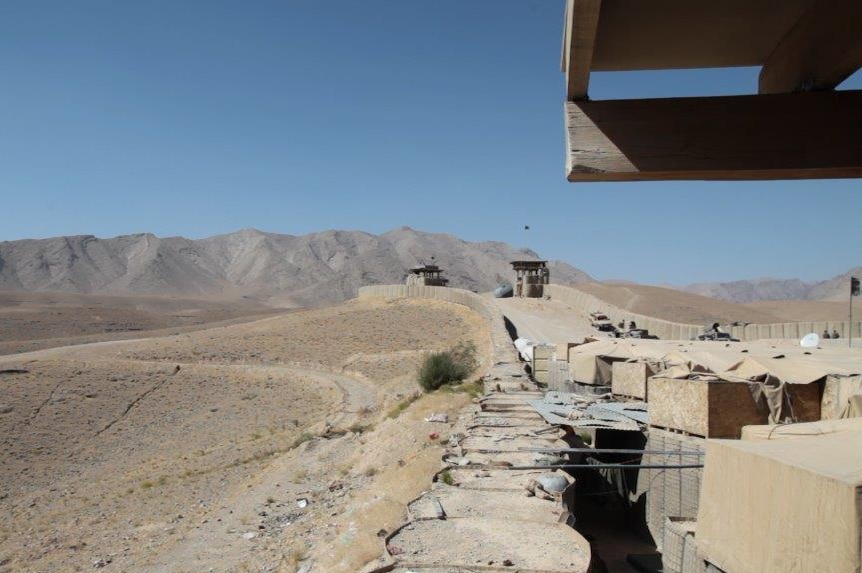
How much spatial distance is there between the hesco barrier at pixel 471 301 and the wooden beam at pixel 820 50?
69.0 feet

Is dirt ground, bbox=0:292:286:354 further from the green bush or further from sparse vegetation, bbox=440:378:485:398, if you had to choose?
sparse vegetation, bbox=440:378:485:398

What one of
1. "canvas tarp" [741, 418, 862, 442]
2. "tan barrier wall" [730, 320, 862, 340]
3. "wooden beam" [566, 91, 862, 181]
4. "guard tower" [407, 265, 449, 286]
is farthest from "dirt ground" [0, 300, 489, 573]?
"tan barrier wall" [730, 320, 862, 340]

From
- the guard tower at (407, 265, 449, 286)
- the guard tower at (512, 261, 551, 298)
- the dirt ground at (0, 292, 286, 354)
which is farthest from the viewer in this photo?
the dirt ground at (0, 292, 286, 354)

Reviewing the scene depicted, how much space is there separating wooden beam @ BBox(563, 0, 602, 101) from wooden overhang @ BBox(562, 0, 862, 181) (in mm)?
15

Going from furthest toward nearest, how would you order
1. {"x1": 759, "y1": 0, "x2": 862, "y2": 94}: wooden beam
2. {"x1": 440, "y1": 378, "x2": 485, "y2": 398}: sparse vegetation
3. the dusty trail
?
the dusty trail
{"x1": 440, "y1": 378, "x2": 485, "y2": 398}: sparse vegetation
{"x1": 759, "y1": 0, "x2": 862, "y2": 94}: wooden beam

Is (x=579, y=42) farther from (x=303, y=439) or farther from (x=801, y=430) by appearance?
(x=303, y=439)

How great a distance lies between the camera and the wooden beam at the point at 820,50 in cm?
372

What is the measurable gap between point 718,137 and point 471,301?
4174cm

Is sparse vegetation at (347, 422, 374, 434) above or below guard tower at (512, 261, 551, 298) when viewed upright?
below

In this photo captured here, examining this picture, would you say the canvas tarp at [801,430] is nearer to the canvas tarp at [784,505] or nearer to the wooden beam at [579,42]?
the canvas tarp at [784,505]

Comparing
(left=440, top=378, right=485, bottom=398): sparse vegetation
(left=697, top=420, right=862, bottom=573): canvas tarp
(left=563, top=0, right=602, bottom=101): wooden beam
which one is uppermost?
(left=563, top=0, right=602, bottom=101): wooden beam

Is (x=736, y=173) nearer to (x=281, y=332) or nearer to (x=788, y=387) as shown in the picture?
(x=788, y=387)

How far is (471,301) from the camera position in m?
45.7

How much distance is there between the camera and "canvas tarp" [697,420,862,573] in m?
4.57
